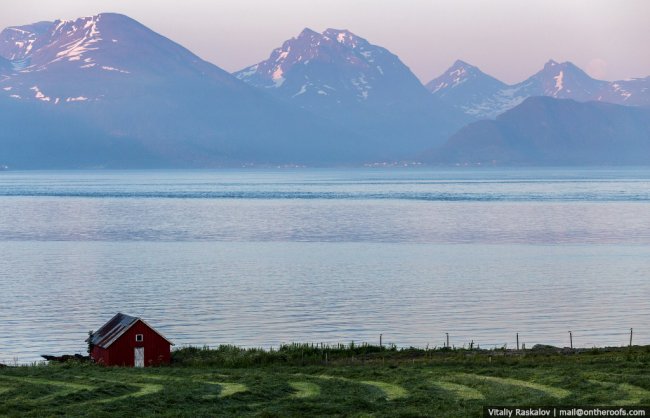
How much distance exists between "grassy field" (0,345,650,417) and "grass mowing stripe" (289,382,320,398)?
1.8 inches

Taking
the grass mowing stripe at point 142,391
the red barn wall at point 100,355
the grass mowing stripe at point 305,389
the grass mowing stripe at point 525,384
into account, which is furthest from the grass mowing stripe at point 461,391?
the red barn wall at point 100,355

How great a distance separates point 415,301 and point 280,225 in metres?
88.3

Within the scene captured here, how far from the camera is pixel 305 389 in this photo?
4306cm

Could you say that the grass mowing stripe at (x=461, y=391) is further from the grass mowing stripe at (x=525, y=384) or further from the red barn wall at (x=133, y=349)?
the red barn wall at (x=133, y=349)

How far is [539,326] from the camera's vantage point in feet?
247

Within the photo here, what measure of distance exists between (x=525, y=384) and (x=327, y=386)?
23.7 ft

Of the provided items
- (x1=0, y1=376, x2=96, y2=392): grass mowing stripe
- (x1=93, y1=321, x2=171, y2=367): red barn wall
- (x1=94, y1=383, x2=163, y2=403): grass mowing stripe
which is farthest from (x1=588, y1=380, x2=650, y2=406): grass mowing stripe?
(x1=93, y1=321, x2=171, y2=367): red barn wall

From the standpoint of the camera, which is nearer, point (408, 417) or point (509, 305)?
point (408, 417)

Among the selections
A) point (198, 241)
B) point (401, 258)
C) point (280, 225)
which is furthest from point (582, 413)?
point (280, 225)

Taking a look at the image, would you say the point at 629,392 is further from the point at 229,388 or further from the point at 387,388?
the point at 229,388

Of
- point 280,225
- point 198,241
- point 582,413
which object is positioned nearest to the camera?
point 582,413

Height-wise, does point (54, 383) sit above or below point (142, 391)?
above

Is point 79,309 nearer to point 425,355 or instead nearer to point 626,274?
point 425,355

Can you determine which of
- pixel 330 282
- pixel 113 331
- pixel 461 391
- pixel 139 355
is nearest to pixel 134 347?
pixel 139 355
